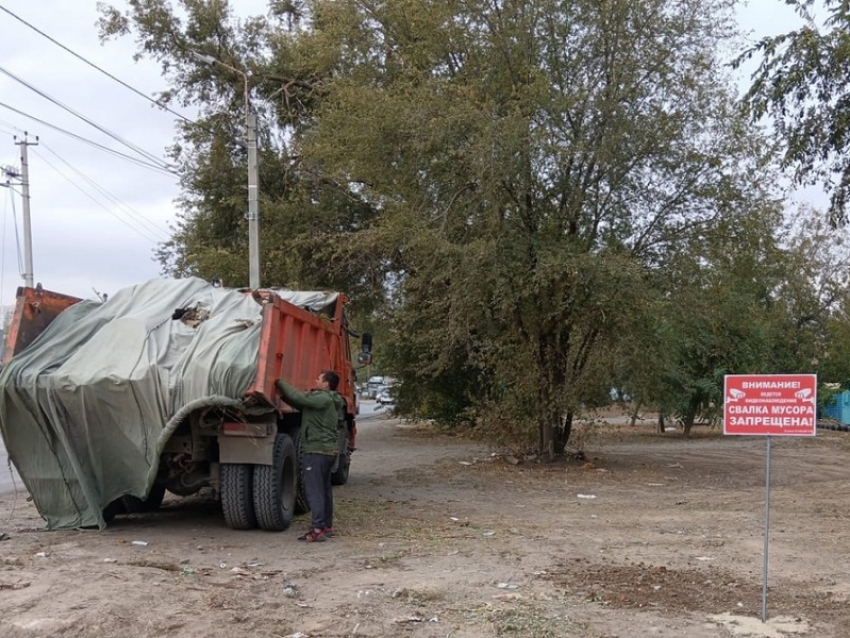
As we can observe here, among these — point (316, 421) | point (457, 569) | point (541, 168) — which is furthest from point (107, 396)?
point (541, 168)

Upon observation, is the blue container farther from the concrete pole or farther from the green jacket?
the green jacket

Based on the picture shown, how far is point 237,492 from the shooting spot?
32.0 ft

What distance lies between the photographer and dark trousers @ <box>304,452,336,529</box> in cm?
958

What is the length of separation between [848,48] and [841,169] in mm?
2170

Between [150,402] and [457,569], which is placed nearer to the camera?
[457,569]

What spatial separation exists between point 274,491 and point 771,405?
5260mm

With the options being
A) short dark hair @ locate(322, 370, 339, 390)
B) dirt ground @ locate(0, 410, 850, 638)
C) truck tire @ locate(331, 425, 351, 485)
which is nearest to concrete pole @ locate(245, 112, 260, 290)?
truck tire @ locate(331, 425, 351, 485)

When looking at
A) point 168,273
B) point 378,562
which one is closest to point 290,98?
point 168,273

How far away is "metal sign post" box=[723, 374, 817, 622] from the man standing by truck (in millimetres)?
4346

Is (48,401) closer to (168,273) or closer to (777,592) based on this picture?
(777,592)

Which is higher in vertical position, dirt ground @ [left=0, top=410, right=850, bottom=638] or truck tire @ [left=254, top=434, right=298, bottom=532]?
truck tire @ [left=254, top=434, right=298, bottom=532]

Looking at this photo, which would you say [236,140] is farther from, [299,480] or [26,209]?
[299,480]

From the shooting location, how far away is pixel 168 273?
30.6 m

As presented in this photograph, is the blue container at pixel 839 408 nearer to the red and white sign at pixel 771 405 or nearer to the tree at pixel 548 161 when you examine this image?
the tree at pixel 548 161
